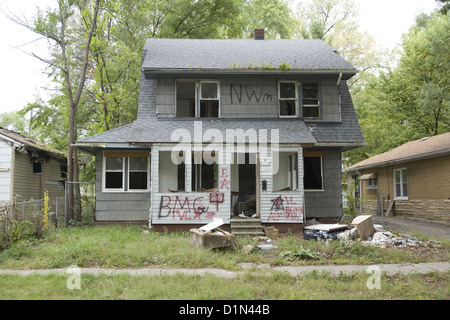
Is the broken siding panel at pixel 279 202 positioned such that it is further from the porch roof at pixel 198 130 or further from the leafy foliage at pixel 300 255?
the leafy foliage at pixel 300 255

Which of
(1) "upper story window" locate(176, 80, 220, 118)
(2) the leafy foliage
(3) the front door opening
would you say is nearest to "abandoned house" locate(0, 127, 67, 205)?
(1) "upper story window" locate(176, 80, 220, 118)

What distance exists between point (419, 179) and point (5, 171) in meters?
18.9

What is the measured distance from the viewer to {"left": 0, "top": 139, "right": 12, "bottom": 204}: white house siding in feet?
50.8

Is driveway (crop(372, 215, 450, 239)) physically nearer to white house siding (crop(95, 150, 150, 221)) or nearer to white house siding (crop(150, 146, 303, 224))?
white house siding (crop(150, 146, 303, 224))

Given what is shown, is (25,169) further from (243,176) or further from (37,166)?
(243,176)

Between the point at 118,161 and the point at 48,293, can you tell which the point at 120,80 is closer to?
the point at 118,161

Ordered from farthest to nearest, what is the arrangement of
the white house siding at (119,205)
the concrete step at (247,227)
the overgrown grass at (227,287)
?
the white house siding at (119,205) → the concrete step at (247,227) → the overgrown grass at (227,287)

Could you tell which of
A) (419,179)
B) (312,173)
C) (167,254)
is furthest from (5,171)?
(419,179)

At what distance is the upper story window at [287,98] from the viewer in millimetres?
14516

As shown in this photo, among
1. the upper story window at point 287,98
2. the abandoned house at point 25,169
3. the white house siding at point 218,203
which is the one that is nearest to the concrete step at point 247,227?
the white house siding at point 218,203

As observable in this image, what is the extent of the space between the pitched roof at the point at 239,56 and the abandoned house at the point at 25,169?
7.02 meters

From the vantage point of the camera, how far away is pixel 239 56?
15523 mm

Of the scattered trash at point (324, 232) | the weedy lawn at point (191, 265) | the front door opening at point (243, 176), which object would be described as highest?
the front door opening at point (243, 176)

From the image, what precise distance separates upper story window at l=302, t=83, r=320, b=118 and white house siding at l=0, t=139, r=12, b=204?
12517mm
